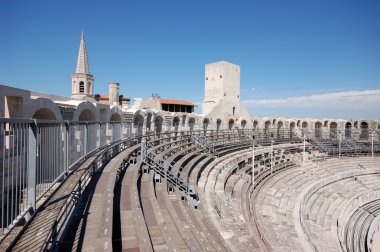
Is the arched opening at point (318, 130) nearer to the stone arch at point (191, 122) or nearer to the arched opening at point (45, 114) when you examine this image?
the stone arch at point (191, 122)

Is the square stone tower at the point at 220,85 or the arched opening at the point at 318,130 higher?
the square stone tower at the point at 220,85

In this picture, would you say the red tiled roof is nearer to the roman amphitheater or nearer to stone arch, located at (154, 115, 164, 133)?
the roman amphitheater

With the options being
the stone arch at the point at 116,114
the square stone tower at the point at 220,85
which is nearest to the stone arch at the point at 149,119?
the stone arch at the point at 116,114

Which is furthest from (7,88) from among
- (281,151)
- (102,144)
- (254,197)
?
(281,151)

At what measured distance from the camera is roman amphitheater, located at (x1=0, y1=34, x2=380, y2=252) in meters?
3.50

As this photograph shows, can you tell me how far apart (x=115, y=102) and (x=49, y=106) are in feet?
71.2

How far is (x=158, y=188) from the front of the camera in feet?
26.2

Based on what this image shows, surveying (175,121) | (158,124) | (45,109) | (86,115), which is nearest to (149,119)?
(158,124)

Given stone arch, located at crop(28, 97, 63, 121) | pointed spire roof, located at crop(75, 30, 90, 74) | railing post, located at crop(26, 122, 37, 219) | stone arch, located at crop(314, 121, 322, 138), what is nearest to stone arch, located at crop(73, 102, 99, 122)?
stone arch, located at crop(28, 97, 63, 121)

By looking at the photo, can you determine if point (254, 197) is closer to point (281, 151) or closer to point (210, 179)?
point (210, 179)

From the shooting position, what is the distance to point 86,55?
32.5 metres

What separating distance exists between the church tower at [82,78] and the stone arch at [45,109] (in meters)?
23.8

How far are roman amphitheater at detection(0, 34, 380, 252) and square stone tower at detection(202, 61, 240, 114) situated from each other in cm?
530

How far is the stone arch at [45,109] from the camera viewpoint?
836 cm
